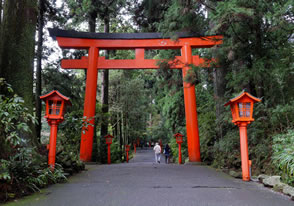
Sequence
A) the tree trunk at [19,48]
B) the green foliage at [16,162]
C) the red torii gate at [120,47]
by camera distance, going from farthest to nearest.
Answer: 1. the red torii gate at [120,47]
2. the tree trunk at [19,48]
3. the green foliage at [16,162]

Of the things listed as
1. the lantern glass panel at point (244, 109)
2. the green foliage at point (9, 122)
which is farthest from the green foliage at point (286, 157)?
the green foliage at point (9, 122)

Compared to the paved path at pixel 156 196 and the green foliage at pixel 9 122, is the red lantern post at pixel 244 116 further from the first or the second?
the green foliage at pixel 9 122

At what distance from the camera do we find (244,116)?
17.4 feet

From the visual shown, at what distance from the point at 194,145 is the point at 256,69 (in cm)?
443

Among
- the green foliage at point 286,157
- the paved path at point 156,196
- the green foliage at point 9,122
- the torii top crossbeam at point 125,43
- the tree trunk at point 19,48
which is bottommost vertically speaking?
the paved path at point 156,196

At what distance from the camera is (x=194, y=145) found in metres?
9.70

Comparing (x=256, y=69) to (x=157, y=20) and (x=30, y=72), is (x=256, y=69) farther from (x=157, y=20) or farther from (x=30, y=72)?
(x=157, y=20)

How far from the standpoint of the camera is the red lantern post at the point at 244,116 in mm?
5215

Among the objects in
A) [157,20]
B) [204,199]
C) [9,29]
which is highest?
[157,20]

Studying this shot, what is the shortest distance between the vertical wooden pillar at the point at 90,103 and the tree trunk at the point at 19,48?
441 cm

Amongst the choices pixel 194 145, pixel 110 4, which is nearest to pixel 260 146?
pixel 194 145

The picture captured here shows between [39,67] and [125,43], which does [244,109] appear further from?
[39,67]

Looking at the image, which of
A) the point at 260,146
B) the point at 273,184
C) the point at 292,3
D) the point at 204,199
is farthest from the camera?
the point at 260,146

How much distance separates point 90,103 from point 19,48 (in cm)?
488
